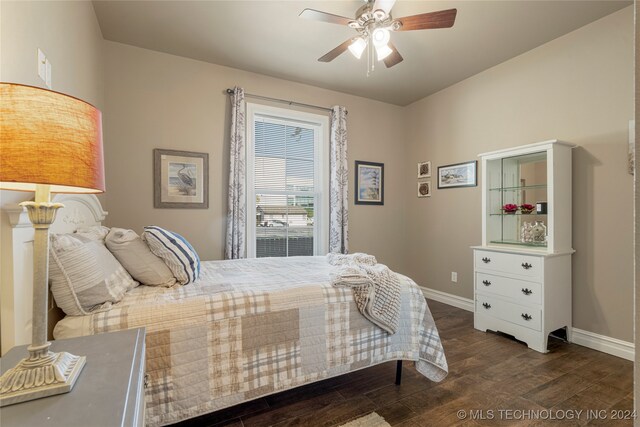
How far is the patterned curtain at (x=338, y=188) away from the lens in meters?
3.71

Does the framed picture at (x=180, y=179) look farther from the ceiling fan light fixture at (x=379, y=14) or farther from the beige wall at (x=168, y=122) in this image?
the ceiling fan light fixture at (x=379, y=14)

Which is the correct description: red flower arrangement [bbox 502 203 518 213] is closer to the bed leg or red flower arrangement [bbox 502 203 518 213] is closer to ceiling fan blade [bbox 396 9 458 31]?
ceiling fan blade [bbox 396 9 458 31]

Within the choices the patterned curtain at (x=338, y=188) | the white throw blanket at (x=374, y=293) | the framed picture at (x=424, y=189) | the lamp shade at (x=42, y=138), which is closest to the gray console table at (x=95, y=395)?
the lamp shade at (x=42, y=138)

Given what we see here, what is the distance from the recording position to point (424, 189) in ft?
13.5

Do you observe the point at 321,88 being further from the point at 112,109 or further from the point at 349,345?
the point at 349,345

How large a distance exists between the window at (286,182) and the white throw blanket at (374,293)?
188cm

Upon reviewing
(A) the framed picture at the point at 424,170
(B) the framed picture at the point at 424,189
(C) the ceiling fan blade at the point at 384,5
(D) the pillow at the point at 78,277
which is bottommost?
(D) the pillow at the point at 78,277

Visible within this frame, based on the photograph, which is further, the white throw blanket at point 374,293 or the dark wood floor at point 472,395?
the white throw blanket at point 374,293

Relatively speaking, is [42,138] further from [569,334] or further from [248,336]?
[569,334]

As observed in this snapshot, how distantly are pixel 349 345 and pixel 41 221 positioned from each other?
1.52 metres

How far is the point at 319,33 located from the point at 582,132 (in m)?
2.55

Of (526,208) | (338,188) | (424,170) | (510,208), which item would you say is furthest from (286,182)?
(526,208)

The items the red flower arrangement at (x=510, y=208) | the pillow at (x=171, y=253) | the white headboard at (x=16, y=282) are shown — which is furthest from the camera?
the red flower arrangement at (x=510, y=208)

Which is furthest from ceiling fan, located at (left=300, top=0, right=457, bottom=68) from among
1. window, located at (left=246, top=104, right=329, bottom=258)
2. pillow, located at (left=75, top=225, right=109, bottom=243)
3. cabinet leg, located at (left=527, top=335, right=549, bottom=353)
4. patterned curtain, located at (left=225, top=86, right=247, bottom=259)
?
cabinet leg, located at (left=527, top=335, right=549, bottom=353)
